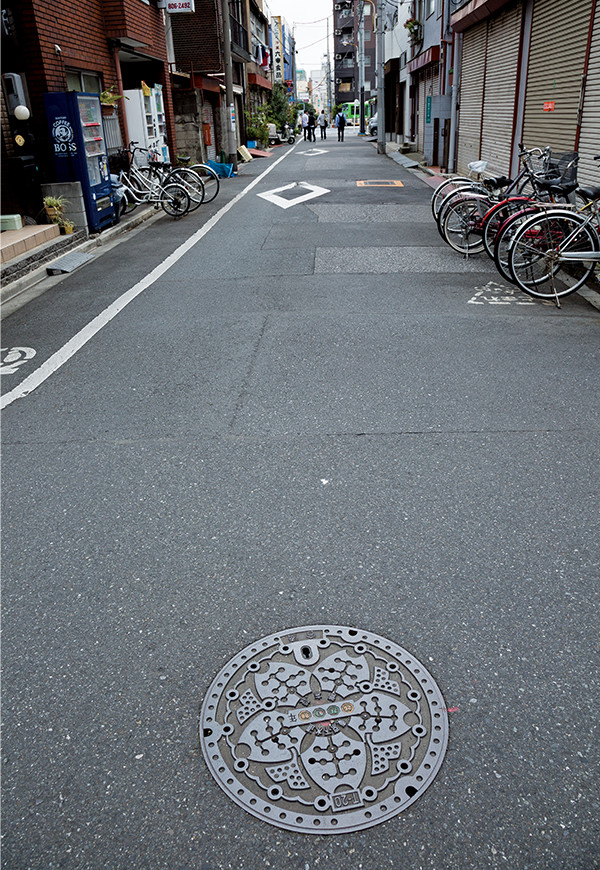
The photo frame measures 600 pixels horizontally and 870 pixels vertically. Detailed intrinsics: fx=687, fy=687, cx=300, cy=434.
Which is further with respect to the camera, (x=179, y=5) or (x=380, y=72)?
(x=380, y=72)

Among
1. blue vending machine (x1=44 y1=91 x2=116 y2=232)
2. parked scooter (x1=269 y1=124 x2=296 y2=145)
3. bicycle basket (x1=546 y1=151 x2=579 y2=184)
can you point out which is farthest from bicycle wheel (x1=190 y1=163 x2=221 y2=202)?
parked scooter (x1=269 y1=124 x2=296 y2=145)

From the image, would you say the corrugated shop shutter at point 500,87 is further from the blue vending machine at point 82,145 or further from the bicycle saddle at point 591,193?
the blue vending machine at point 82,145

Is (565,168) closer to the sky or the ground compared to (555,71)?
closer to the ground

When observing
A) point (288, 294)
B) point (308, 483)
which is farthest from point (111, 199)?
point (308, 483)

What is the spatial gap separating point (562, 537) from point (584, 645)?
2.58 ft

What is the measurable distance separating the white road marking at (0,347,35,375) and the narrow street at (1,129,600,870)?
0.09 metres

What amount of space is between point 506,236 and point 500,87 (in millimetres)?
8919

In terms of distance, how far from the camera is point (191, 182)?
623 inches

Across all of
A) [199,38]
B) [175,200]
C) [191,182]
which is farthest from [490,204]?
[199,38]

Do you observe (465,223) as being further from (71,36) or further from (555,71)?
(71,36)

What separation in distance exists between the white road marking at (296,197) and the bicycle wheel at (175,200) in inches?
84.0

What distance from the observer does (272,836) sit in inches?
82.8

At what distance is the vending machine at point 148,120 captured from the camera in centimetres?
1712

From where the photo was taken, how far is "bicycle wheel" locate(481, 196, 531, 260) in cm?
866
